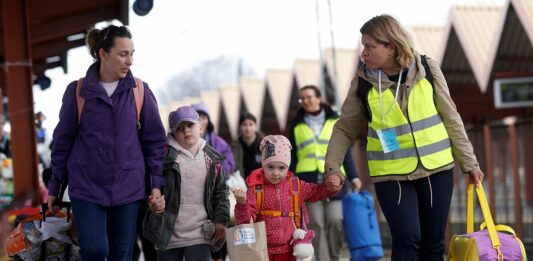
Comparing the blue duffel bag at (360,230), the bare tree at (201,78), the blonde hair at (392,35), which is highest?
the bare tree at (201,78)

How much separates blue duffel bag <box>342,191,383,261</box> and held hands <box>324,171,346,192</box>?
391cm

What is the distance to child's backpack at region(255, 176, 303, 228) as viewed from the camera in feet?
24.6

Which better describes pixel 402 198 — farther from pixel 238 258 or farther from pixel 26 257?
pixel 26 257

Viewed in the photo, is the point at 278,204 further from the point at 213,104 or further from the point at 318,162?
Answer: the point at 213,104

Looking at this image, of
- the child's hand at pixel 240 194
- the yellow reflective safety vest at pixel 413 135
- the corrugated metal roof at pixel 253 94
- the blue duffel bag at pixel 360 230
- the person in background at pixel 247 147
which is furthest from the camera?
the corrugated metal roof at pixel 253 94

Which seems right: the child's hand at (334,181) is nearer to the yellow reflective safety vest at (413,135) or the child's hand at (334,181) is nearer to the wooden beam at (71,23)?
the yellow reflective safety vest at (413,135)

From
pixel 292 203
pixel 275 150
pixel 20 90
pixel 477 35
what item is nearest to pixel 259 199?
pixel 292 203

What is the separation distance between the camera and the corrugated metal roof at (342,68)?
2582cm

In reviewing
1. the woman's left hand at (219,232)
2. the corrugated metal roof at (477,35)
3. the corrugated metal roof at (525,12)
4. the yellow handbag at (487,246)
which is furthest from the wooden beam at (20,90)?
the corrugated metal roof at (477,35)

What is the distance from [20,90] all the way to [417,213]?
6606mm

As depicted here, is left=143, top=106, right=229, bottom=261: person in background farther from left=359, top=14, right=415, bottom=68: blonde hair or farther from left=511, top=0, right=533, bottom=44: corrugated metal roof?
left=511, top=0, right=533, bottom=44: corrugated metal roof

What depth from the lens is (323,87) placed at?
Answer: 25.1m

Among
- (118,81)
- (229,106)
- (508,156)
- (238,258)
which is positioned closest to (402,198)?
(238,258)

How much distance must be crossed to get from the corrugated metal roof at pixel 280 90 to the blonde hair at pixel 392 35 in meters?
21.9
